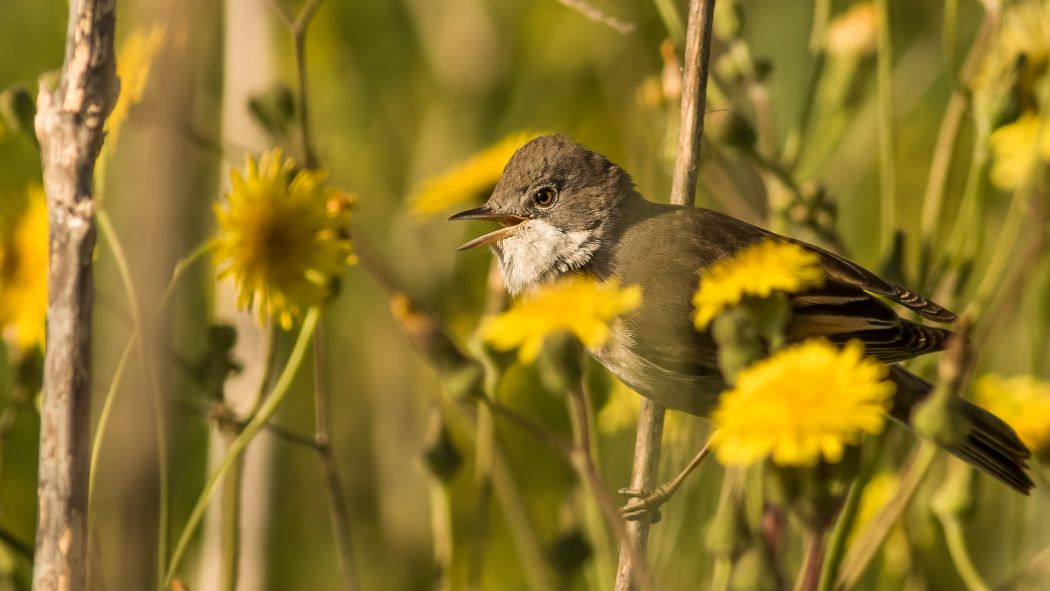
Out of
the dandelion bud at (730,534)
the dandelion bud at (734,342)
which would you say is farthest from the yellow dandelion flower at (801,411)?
the dandelion bud at (730,534)

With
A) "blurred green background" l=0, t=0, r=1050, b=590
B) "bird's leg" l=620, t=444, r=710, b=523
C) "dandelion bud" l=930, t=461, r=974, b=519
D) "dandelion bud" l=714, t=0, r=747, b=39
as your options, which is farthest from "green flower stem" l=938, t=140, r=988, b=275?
"bird's leg" l=620, t=444, r=710, b=523

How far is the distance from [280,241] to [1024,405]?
1483mm

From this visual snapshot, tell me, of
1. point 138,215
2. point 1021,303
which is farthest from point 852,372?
point 1021,303

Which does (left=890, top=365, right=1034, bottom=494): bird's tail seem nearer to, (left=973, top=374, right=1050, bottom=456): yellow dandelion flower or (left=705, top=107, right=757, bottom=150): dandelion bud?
(left=973, top=374, right=1050, bottom=456): yellow dandelion flower

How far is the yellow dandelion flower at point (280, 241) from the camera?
187 centimetres

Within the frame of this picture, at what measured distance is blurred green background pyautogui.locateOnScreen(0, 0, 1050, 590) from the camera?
2316 millimetres

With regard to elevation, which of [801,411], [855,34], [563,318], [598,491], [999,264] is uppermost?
[855,34]

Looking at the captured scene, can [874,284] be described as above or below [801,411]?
above

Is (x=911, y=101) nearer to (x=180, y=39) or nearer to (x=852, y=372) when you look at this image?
(x=852, y=372)

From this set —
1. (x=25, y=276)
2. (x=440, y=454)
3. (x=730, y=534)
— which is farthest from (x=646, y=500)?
Answer: (x=25, y=276)

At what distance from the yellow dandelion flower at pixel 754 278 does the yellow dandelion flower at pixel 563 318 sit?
0.43 ft

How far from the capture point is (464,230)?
370 centimetres

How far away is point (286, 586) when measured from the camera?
3.31 metres

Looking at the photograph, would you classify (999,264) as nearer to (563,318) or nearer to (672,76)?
(672,76)
